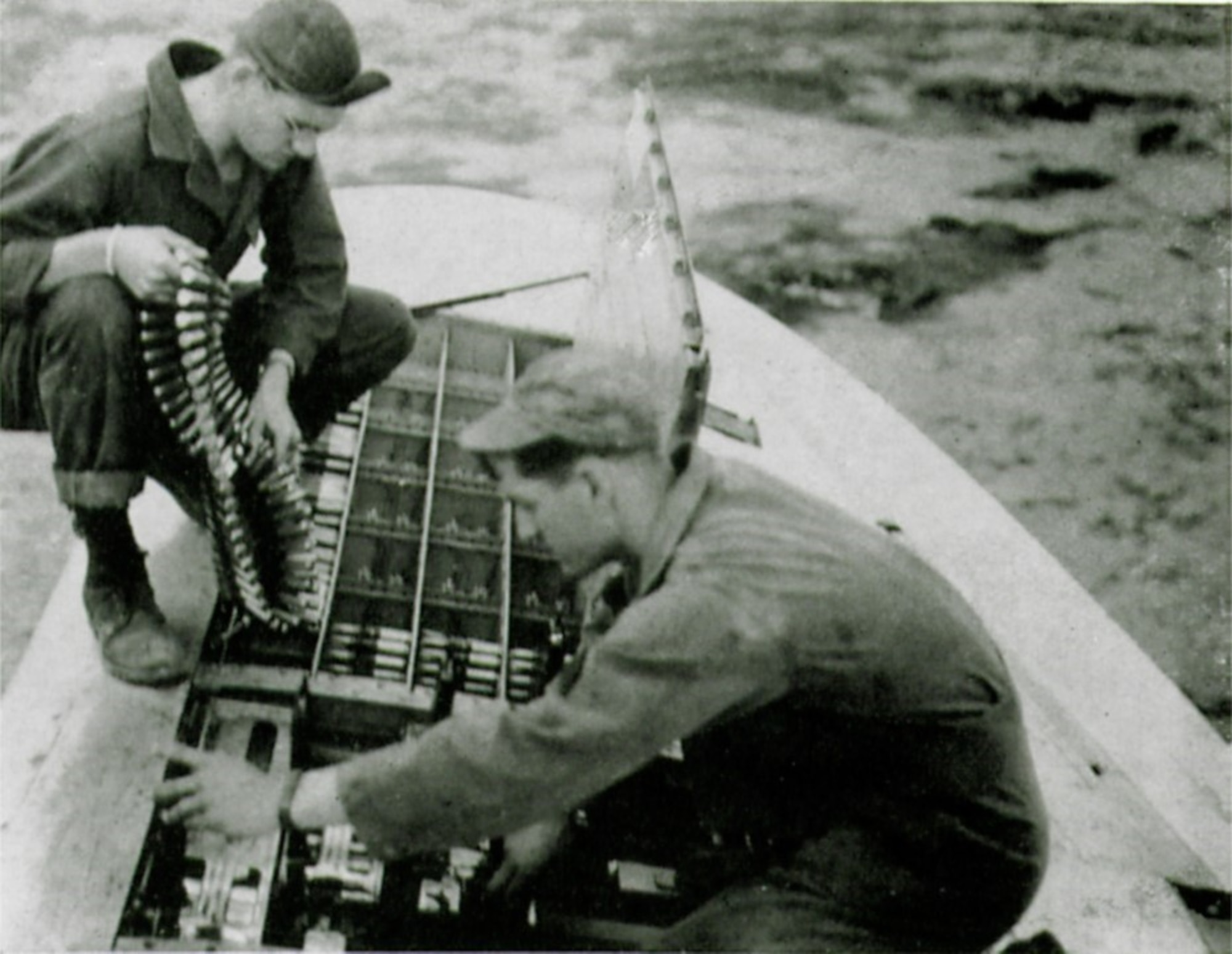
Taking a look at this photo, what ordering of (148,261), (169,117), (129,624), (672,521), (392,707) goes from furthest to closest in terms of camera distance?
(392,707) → (129,624) → (169,117) → (148,261) → (672,521)

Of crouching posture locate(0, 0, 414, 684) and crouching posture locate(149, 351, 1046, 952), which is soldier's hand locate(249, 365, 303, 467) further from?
crouching posture locate(149, 351, 1046, 952)

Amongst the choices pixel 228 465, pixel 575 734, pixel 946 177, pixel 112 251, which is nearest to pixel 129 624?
pixel 228 465

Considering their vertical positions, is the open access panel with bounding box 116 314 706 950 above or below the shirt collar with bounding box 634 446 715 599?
below

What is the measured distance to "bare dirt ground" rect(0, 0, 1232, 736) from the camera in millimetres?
6664

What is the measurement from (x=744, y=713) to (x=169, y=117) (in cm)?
168

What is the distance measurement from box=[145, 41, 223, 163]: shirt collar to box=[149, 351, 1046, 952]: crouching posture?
1.07m

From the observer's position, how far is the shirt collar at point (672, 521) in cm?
220

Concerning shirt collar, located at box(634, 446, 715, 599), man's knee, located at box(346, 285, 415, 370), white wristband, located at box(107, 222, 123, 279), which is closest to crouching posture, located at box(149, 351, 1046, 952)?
shirt collar, located at box(634, 446, 715, 599)

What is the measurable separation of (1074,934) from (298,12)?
2.49m

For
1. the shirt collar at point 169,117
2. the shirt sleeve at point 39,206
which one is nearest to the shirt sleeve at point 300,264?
the shirt collar at point 169,117

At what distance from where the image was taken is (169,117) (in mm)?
2859

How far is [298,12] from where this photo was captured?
281 centimetres

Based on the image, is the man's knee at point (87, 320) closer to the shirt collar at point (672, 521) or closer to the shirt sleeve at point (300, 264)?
the shirt sleeve at point (300, 264)

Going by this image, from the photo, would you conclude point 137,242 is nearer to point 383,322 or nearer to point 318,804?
point 383,322
